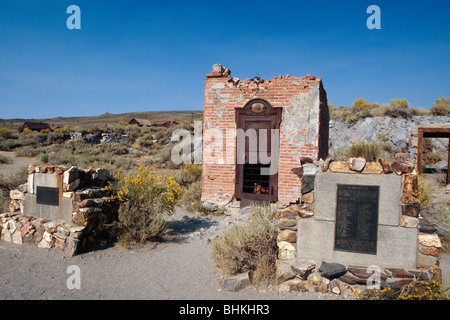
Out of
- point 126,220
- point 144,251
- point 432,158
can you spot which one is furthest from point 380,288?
point 432,158

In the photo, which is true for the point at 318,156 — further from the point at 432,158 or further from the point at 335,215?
the point at 432,158

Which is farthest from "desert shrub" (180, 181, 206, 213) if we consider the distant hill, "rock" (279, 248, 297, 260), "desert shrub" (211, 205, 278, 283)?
the distant hill

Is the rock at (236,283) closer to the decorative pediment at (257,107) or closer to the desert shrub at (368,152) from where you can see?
the decorative pediment at (257,107)

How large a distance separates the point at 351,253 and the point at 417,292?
2.66 feet

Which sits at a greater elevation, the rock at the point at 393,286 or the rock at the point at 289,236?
the rock at the point at 289,236

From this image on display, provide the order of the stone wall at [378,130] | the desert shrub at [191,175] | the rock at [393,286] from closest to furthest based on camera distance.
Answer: the rock at [393,286] → the desert shrub at [191,175] → the stone wall at [378,130]

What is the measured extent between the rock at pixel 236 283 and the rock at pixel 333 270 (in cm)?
104

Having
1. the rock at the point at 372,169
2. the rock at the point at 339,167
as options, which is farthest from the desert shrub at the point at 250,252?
the rock at the point at 372,169

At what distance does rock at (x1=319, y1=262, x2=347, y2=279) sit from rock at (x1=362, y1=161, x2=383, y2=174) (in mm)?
1336

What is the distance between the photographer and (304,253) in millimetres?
4000

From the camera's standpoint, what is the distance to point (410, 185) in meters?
3.60

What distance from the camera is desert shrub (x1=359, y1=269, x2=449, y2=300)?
3.21m

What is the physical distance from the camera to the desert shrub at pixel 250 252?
4168mm

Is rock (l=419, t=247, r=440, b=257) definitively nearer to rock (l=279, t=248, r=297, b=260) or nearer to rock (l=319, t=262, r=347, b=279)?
rock (l=319, t=262, r=347, b=279)
